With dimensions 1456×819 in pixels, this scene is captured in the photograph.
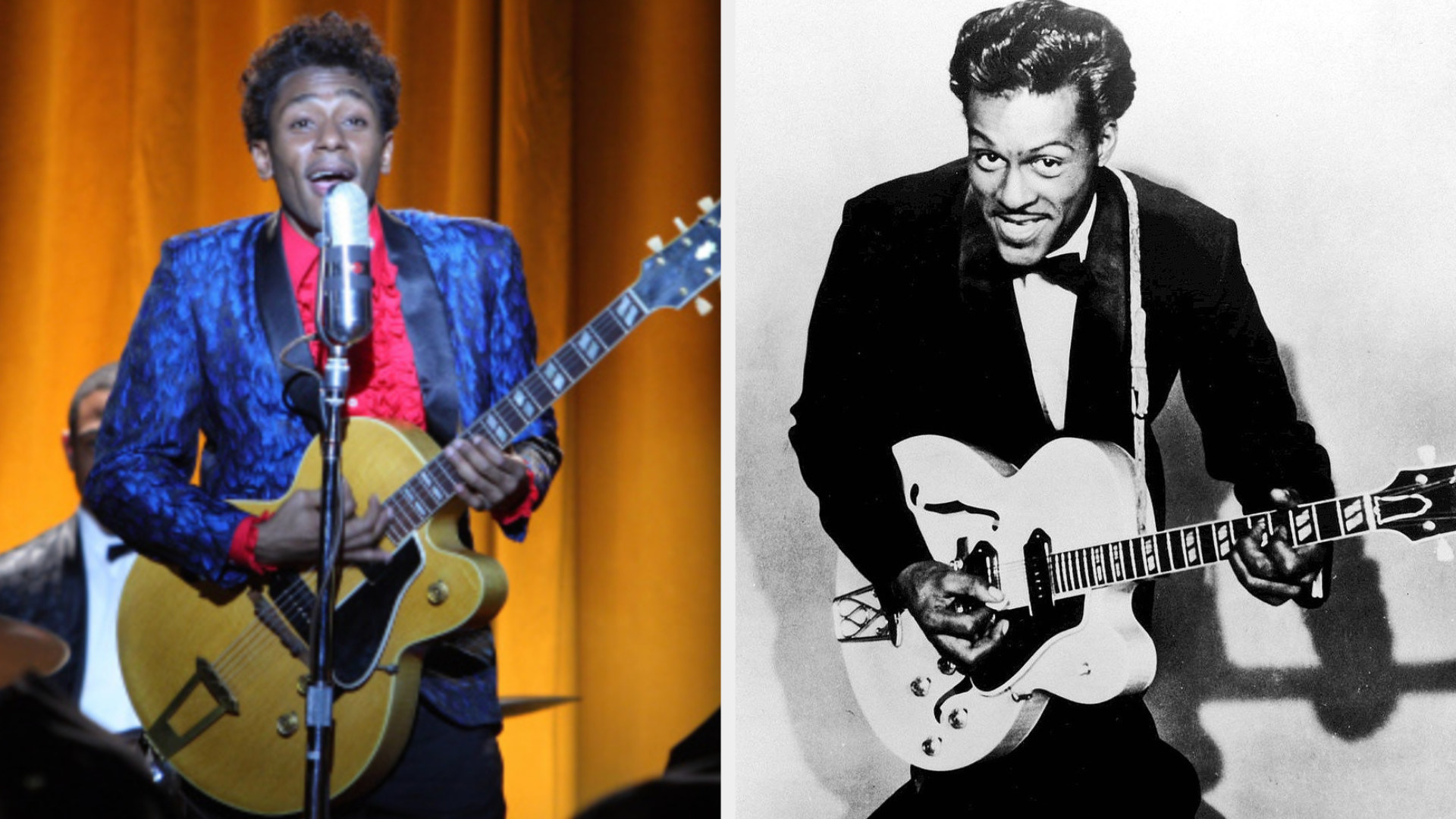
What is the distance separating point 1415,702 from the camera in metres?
2.31

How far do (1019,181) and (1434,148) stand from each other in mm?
660

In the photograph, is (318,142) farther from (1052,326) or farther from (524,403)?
(1052,326)

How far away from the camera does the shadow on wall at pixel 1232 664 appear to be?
7.64ft

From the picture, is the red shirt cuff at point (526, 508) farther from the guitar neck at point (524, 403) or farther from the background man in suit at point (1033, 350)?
the background man in suit at point (1033, 350)

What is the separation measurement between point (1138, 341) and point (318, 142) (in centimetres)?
143

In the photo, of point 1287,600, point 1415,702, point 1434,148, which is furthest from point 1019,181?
point 1415,702

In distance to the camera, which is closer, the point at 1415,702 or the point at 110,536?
the point at 1415,702

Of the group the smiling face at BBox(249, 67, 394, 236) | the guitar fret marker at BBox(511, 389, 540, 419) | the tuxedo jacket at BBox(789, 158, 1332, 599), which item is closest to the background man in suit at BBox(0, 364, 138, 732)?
the smiling face at BBox(249, 67, 394, 236)

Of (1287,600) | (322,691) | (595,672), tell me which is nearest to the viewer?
(322,691)

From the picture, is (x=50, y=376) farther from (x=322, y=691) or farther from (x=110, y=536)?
(x=322, y=691)

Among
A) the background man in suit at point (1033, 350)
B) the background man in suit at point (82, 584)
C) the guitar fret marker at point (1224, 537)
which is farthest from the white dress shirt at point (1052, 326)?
the background man in suit at point (82, 584)

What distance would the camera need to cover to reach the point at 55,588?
2.47m

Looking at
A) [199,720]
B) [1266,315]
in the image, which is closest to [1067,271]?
[1266,315]

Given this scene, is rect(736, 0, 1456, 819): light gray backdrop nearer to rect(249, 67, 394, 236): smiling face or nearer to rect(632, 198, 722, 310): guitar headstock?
rect(632, 198, 722, 310): guitar headstock
